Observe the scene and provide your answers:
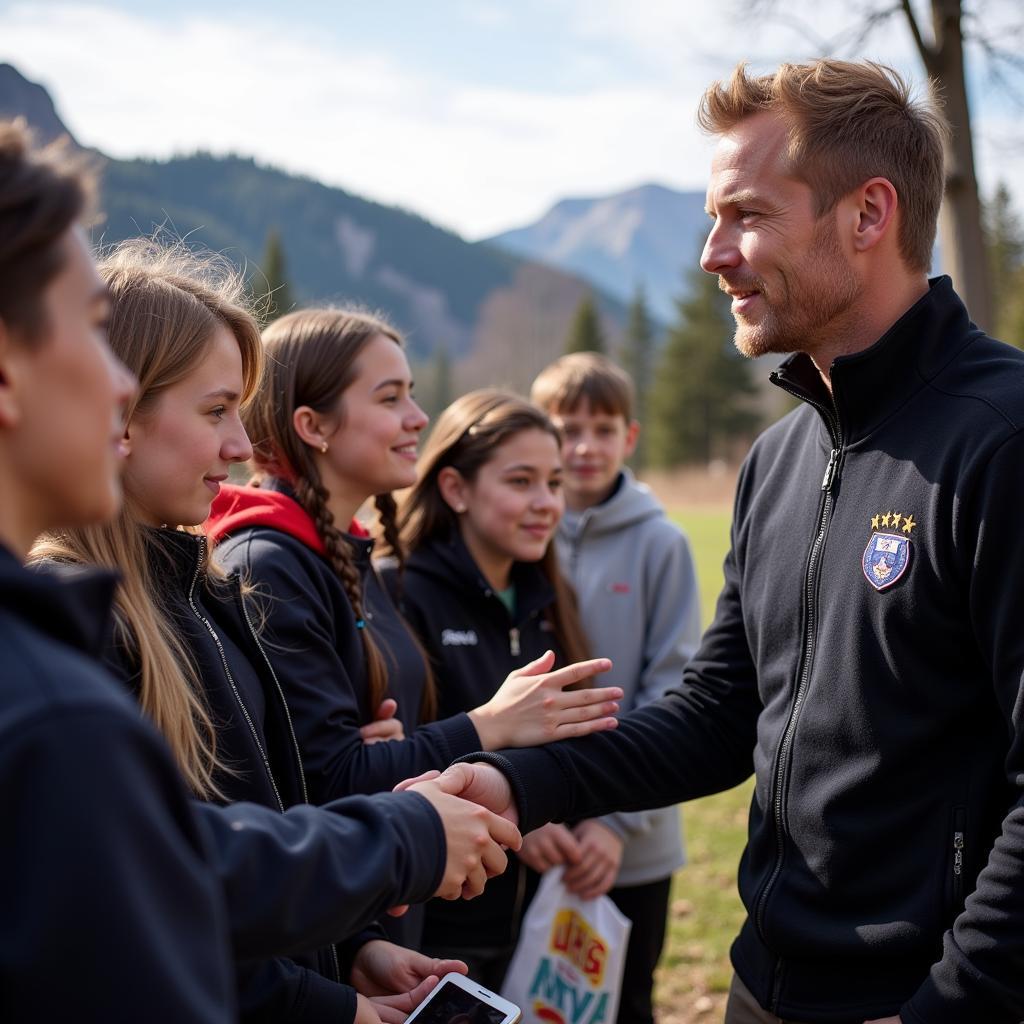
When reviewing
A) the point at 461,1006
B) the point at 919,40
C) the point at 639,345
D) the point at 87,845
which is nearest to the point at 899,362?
the point at 461,1006

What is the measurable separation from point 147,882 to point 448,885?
90 centimetres

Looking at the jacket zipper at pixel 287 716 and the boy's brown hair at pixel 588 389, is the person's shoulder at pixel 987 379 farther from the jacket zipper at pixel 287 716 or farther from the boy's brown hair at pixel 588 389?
the boy's brown hair at pixel 588 389

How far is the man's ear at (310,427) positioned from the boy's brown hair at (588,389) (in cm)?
187

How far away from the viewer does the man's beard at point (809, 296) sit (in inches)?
108

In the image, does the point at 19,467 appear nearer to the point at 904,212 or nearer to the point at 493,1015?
the point at 493,1015

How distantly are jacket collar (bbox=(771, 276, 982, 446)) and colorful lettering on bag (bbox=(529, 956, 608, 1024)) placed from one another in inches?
94.7

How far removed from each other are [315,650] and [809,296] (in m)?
1.65

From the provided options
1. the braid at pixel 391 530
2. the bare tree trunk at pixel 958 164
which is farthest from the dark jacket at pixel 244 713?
the bare tree trunk at pixel 958 164

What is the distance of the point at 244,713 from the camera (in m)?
2.46

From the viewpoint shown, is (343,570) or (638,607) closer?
(343,570)

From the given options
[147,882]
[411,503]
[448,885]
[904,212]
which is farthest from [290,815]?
[411,503]

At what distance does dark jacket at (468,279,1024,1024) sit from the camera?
7.22 ft

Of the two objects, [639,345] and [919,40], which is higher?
[639,345]

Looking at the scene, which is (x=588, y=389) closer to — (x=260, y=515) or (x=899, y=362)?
(x=260, y=515)
